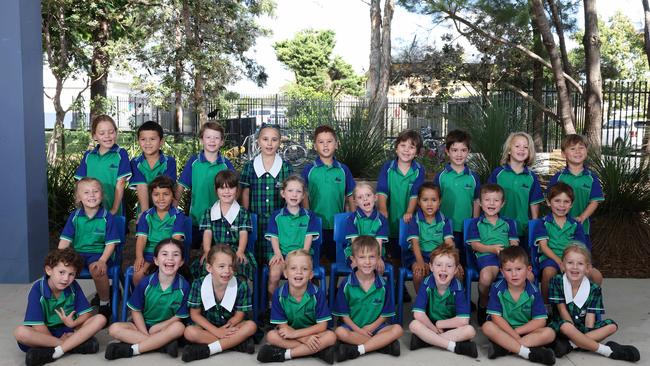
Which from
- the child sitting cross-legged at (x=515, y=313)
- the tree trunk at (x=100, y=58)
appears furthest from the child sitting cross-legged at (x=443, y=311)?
the tree trunk at (x=100, y=58)

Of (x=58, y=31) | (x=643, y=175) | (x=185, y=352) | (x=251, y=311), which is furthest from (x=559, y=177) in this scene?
(x=58, y=31)

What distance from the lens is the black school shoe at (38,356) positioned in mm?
3887

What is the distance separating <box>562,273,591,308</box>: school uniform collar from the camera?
419cm

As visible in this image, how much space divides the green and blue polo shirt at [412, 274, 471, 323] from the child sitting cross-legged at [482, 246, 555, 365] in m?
0.19

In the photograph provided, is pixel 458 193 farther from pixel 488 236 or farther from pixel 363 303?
pixel 363 303

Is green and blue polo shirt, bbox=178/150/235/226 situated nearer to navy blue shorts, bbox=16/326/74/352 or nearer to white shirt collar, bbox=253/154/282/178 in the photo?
white shirt collar, bbox=253/154/282/178

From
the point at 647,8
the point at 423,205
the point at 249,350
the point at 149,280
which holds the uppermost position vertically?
the point at 647,8

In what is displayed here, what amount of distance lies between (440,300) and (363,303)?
1.61 feet

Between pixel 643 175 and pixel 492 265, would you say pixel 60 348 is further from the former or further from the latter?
pixel 643 175

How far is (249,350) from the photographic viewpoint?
13.6 feet

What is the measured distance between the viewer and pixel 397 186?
514 centimetres

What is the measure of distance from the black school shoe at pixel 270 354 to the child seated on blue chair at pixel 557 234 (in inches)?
73.2

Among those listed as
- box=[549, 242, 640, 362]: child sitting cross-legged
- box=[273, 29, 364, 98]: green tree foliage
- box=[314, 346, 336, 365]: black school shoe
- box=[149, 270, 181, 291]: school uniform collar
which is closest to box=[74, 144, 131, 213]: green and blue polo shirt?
box=[149, 270, 181, 291]: school uniform collar

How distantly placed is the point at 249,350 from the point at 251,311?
35cm
